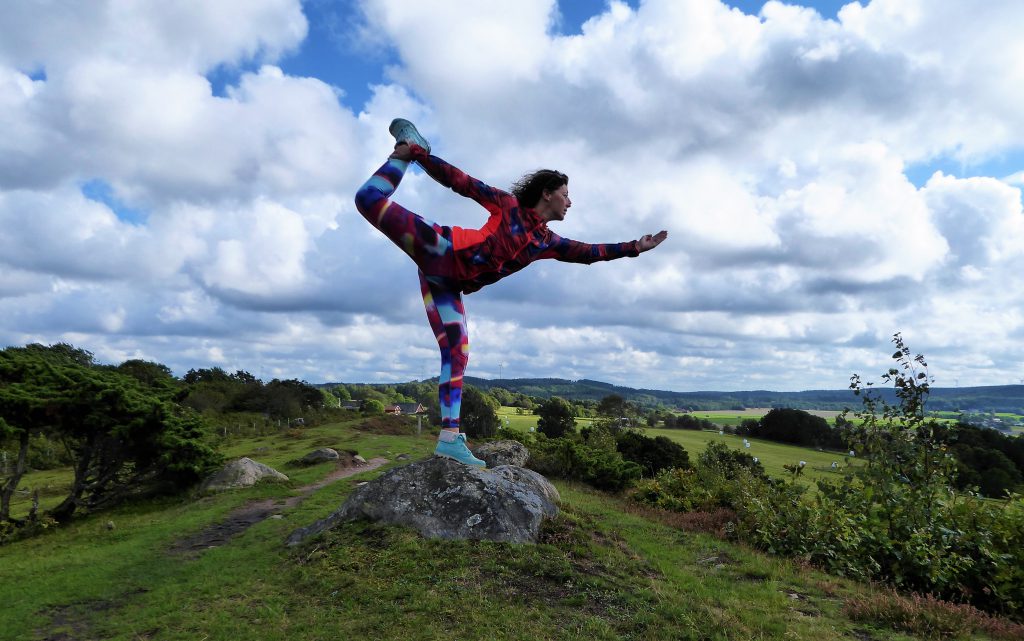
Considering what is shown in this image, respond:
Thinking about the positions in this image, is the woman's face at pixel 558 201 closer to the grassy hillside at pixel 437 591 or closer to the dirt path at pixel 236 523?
the grassy hillside at pixel 437 591

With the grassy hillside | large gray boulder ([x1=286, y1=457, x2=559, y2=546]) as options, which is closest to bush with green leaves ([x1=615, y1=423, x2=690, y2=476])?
the grassy hillside

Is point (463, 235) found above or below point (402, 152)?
below

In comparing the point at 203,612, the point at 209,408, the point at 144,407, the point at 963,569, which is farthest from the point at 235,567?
the point at 209,408

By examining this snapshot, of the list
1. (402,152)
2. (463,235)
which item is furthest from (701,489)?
(402,152)

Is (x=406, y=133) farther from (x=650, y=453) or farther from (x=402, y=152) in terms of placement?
(x=650, y=453)

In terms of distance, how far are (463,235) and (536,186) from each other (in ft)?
3.48

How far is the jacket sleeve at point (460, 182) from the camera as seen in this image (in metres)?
5.82

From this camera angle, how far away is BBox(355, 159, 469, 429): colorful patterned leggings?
532 centimetres

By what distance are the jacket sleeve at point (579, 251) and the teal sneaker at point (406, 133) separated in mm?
1819

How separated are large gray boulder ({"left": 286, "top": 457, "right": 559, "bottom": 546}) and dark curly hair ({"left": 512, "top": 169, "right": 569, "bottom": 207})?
4.42 m

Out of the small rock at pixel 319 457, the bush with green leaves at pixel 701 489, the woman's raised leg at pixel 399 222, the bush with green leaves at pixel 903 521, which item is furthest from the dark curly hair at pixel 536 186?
the small rock at pixel 319 457

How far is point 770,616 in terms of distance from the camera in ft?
18.0

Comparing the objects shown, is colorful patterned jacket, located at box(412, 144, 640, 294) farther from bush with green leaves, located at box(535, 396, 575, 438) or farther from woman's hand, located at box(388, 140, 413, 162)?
bush with green leaves, located at box(535, 396, 575, 438)

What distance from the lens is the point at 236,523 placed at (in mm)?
11312
